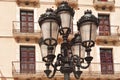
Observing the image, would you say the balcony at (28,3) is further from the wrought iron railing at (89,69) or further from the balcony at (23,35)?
the wrought iron railing at (89,69)

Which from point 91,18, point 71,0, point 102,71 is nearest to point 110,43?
point 102,71

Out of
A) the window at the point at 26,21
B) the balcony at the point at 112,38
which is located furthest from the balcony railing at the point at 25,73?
the balcony at the point at 112,38

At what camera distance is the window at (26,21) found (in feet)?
90.1

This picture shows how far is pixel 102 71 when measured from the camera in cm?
2752

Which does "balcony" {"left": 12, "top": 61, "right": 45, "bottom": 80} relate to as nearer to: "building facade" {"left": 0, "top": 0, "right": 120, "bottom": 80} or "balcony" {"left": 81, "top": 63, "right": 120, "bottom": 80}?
"building facade" {"left": 0, "top": 0, "right": 120, "bottom": 80}

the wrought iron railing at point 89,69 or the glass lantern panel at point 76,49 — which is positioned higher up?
the glass lantern panel at point 76,49

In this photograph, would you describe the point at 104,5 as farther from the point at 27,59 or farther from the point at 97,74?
the point at 27,59

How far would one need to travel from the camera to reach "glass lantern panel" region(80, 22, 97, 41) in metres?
10.9

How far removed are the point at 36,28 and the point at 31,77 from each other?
3.37m

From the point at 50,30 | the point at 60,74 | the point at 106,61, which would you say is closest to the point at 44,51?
the point at 50,30

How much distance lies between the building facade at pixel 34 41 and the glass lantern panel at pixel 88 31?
607 inches

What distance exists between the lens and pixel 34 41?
2722 cm

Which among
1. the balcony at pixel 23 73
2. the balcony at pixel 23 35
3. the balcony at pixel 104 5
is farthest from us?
the balcony at pixel 104 5

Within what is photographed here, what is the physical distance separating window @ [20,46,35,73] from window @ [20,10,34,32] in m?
1.20
